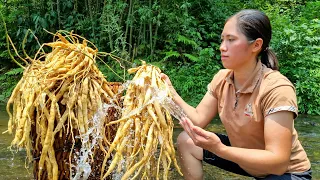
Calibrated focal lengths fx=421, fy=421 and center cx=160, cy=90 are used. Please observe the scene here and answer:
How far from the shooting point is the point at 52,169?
6.68 feet

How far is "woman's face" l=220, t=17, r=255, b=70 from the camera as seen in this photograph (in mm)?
1931

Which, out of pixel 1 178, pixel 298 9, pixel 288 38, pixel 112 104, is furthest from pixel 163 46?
pixel 112 104

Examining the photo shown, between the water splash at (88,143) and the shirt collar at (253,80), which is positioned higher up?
the shirt collar at (253,80)

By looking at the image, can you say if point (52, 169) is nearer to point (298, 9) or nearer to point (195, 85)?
point (195, 85)

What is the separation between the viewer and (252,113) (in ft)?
6.46

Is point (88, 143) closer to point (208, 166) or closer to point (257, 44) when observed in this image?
point (257, 44)

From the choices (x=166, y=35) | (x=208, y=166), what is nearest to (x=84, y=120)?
(x=208, y=166)

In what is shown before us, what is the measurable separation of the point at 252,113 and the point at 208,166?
4.43 feet

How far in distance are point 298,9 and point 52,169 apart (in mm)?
8072

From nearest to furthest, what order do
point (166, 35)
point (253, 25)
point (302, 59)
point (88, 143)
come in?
point (253, 25) < point (88, 143) < point (302, 59) < point (166, 35)

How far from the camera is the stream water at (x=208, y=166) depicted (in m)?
2.93

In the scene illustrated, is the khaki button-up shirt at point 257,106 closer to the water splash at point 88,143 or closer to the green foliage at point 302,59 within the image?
the water splash at point 88,143

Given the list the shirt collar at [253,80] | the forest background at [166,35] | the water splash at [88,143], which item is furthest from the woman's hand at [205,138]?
the forest background at [166,35]

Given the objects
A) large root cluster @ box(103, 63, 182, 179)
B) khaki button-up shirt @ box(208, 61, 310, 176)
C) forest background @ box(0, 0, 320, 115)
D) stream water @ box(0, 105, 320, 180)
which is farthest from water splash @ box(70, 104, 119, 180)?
forest background @ box(0, 0, 320, 115)
